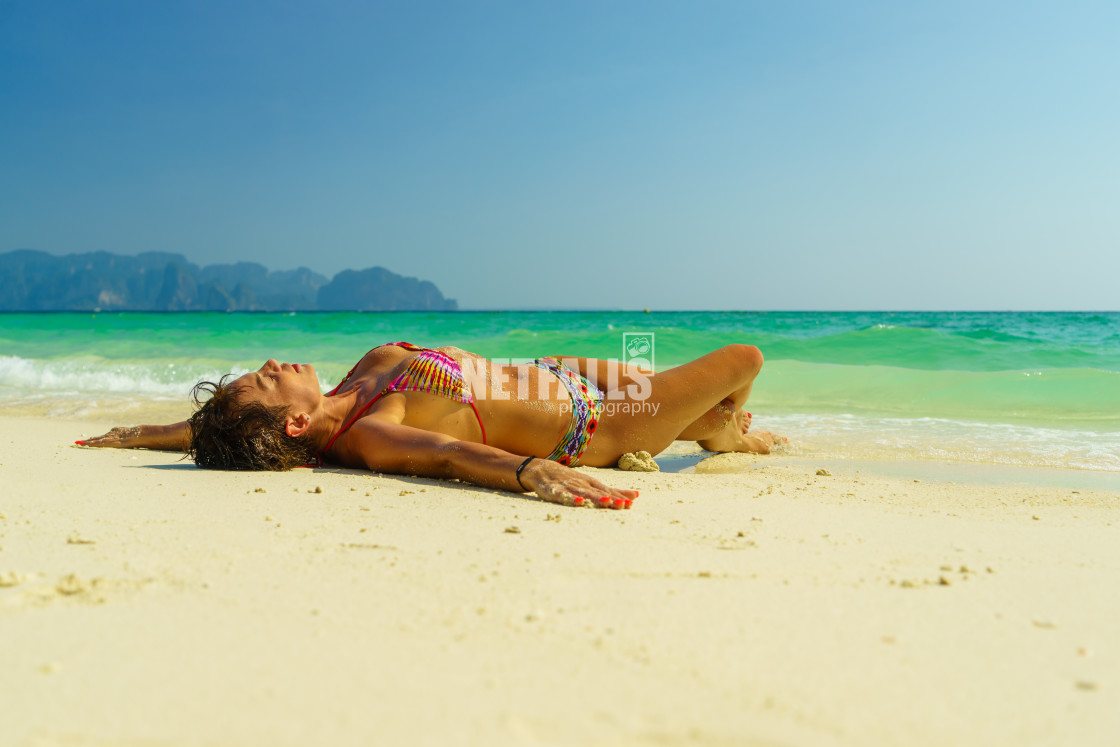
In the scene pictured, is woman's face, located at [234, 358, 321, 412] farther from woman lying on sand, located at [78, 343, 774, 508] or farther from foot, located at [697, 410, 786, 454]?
foot, located at [697, 410, 786, 454]

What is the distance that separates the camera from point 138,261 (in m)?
166

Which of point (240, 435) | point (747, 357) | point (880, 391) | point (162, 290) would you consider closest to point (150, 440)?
point (240, 435)

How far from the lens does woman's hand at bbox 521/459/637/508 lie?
257 cm

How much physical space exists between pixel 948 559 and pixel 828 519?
0.56 metres

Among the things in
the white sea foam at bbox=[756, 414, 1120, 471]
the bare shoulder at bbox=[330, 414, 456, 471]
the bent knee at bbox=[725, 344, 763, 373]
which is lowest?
the white sea foam at bbox=[756, 414, 1120, 471]

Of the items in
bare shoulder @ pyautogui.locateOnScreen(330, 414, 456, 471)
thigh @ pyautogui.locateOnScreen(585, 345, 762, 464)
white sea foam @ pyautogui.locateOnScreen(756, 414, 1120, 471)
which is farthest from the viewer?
white sea foam @ pyautogui.locateOnScreen(756, 414, 1120, 471)

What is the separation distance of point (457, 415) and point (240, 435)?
103 cm

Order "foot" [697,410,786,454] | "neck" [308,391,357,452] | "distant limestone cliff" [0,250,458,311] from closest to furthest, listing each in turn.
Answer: "neck" [308,391,357,452], "foot" [697,410,786,454], "distant limestone cliff" [0,250,458,311]

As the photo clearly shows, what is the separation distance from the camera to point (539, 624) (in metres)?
1.46

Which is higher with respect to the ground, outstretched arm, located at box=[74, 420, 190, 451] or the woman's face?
the woman's face

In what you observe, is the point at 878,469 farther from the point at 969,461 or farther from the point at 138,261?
the point at 138,261

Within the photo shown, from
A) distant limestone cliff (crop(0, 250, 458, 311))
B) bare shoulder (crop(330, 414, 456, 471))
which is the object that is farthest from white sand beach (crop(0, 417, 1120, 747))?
distant limestone cliff (crop(0, 250, 458, 311))

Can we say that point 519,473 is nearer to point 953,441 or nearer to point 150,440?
point 150,440

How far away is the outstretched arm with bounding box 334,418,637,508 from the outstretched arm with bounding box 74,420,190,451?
51.3 inches
